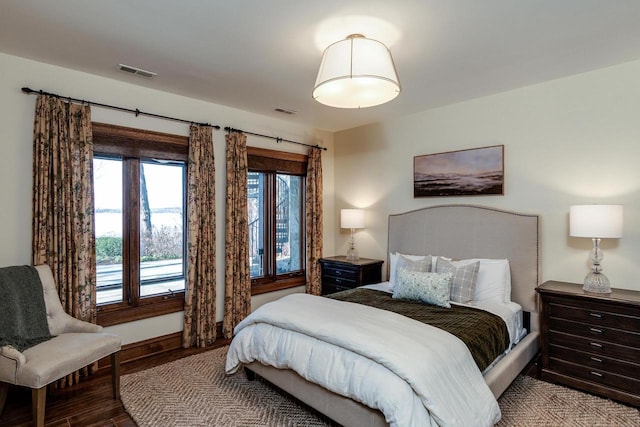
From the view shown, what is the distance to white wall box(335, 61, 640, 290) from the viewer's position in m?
3.04

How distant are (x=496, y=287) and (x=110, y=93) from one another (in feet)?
13.8

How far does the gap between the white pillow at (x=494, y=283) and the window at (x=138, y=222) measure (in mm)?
3164

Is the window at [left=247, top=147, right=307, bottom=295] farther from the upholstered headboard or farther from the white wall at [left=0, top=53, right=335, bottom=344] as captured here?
the upholstered headboard

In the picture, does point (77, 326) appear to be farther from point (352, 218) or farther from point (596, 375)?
point (596, 375)

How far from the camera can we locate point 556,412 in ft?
8.49

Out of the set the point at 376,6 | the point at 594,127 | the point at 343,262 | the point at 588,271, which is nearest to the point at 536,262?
the point at 588,271

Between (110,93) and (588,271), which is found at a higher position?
(110,93)

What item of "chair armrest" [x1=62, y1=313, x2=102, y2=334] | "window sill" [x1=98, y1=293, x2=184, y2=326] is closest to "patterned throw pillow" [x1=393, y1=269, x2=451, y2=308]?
"window sill" [x1=98, y1=293, x2=184, y2=326]

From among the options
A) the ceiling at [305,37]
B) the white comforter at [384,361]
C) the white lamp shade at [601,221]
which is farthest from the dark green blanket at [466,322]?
the ceiling at [305,37]

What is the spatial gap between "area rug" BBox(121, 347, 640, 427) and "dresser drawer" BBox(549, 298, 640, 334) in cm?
59

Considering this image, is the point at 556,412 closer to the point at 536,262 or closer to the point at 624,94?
the point at 536,262

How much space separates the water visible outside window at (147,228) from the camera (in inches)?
135

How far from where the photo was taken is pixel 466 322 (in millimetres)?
2715

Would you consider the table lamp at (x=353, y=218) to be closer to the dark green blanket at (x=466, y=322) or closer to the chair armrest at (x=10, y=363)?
the dark green blanket at (x=466, y=322)
